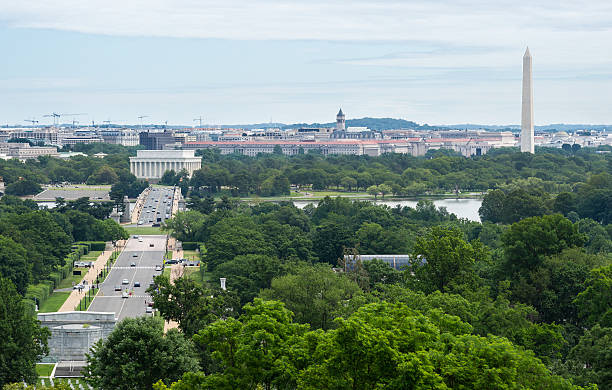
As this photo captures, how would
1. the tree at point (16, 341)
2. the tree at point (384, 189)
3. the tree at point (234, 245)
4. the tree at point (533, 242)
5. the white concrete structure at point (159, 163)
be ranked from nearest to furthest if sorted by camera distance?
the tree at point (16, 341) → the tree at point (533, 242) → the tree at point (234, 245) → the tree at point (384, 189) → the white concrete structure at point (159, 163)

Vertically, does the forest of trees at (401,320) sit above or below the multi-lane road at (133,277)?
above

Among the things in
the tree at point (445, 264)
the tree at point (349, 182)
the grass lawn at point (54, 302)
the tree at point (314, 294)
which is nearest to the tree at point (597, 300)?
the tree at point (445, 264)

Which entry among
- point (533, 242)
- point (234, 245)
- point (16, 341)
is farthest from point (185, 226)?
point (16, 341)

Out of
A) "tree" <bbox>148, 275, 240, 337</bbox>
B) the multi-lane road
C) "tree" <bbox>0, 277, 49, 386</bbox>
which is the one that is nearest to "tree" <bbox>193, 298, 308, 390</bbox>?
"tree" <bbox>148, 275, 240, 337</bbox>

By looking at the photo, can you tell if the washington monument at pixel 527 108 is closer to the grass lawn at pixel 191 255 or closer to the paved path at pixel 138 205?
the paved path at pixel 138 205

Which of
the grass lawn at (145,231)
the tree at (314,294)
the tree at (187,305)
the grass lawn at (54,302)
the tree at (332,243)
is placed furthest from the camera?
the grass lawn at (145,231)

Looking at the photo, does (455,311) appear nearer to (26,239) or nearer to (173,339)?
(173,339)

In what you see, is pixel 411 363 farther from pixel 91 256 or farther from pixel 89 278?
pixel 91 256
